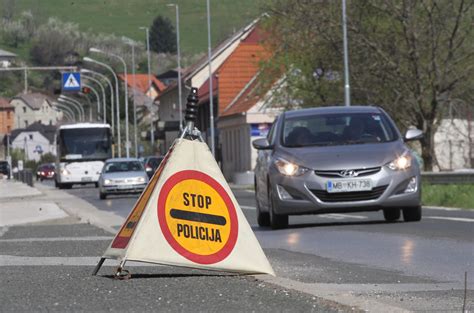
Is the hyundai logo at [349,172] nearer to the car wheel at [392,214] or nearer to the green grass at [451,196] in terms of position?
the car wheel at [392,214]

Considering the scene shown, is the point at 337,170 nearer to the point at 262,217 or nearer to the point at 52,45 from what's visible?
the point at 262,217

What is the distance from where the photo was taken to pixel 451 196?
28.5m

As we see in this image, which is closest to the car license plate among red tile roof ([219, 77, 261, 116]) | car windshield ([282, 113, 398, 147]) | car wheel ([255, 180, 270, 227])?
car windshield ([282, 113, 398, 147])

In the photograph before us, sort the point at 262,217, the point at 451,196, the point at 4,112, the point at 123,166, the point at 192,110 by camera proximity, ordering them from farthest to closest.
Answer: the point at 4,112, the point at 123,166, the point at 451,196, the point at 262,217, the point at 192,110

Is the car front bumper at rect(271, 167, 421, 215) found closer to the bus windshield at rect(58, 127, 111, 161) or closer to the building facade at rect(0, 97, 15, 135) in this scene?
the building facade at rect(0, 97, 15, 135)

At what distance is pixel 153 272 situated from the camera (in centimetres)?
→ 1131

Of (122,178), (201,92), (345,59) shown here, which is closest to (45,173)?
(201,92)

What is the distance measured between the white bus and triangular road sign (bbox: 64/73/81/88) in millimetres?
10652

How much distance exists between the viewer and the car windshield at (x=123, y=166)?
2039 inches

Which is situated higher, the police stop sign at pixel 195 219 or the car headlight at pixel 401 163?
the police stop sign at pixel 195 219

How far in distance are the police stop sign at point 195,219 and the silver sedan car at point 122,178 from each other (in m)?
38.2

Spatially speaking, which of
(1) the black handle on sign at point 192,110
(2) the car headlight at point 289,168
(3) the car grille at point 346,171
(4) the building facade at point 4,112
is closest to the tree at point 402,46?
(4) the building facade at point 4,112

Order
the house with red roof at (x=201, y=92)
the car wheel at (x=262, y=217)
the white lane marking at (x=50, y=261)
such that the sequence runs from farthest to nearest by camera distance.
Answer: the house with red roof at (x=201, y=92) < the car wheel at (x=262, y=217) < the white lane marking at (x=50, y=261)

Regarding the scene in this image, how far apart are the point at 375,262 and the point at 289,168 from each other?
5.64 metres
